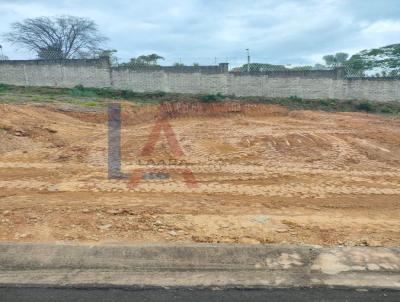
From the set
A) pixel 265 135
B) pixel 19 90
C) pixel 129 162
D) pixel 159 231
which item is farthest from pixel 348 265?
pixel 19 90

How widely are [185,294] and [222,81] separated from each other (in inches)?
721

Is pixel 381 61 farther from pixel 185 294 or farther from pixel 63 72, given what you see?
pixel 185 294

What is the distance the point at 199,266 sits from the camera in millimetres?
4230

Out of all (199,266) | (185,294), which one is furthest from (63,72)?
(185,294)

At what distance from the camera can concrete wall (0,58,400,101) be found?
21.0m

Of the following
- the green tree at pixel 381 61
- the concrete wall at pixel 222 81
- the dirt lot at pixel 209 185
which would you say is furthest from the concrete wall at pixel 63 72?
the green tree at pixel 381 61

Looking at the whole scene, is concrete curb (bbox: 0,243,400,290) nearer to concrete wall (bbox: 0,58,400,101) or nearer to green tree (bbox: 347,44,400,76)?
concrete wall (bbox: 0,58,400,101)

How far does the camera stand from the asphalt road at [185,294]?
3552 millimetres

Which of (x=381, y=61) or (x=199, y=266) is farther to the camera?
(x=381, y=61)

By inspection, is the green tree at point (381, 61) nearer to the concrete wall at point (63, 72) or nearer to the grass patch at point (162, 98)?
the grass patch at point (162, 98)

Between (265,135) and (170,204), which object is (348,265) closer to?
(170,204)

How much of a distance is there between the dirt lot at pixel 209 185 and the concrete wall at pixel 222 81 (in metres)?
6.75

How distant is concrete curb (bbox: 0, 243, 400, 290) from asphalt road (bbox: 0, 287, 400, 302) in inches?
4.4

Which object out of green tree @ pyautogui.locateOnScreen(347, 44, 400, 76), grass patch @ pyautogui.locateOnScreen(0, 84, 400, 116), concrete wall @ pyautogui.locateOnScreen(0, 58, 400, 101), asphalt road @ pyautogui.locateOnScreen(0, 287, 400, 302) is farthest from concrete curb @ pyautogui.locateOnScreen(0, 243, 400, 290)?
green tree @ pyautogui.locateOnScreen(347, 44, 400, 76)
